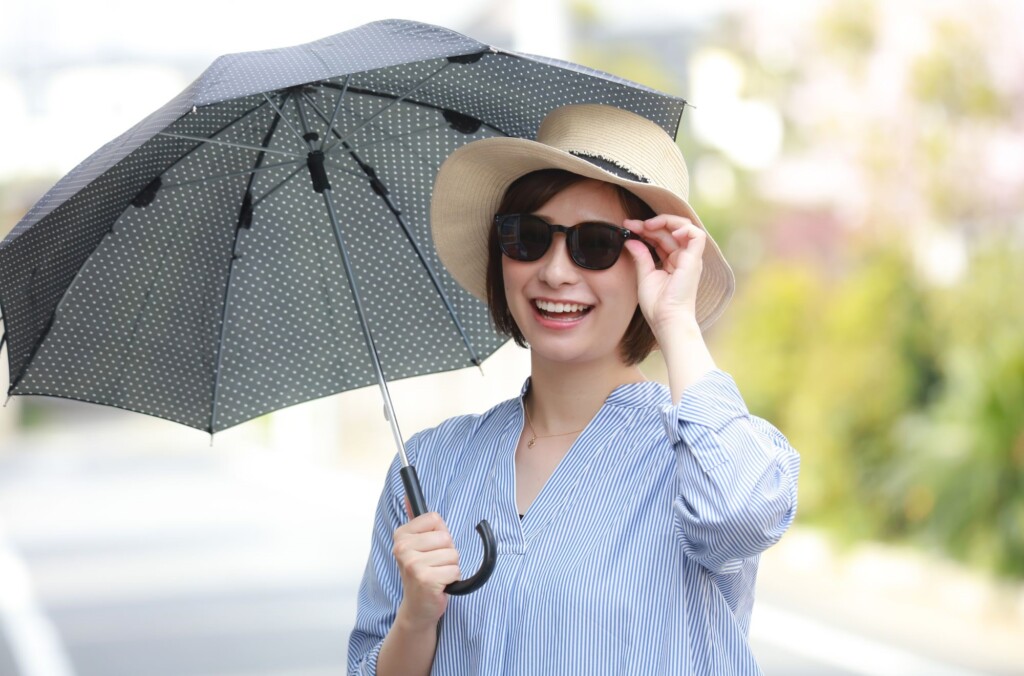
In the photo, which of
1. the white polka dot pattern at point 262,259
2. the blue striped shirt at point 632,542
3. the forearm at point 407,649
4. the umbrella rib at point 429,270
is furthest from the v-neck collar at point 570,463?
the umbrella rib at point 429,270

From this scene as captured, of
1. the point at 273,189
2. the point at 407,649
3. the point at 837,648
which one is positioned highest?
the point at 273,189

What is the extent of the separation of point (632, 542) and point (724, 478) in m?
0.22

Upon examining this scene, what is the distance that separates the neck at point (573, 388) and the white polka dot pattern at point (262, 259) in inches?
19.5

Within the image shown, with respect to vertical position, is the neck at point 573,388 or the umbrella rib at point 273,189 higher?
the umbrella rib at point 273,189

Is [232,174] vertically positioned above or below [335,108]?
below

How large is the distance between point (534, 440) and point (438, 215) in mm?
489

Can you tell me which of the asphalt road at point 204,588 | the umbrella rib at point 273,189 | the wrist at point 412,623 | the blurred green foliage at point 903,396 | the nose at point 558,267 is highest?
the nose at point 558,267

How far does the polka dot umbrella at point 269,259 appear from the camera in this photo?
2.89m

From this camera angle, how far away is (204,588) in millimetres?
11766

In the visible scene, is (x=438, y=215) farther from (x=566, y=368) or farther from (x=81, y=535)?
(x=81, y=535)

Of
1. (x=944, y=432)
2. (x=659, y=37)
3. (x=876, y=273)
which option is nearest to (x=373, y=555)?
(x=944, y=432)

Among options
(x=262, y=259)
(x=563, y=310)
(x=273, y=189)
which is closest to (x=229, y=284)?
(x=262, y=259)

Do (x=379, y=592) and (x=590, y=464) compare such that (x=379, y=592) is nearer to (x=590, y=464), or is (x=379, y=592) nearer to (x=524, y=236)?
(x=590, y=464)

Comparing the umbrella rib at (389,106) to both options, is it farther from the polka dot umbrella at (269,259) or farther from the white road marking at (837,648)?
the white road marking at (837,648)
